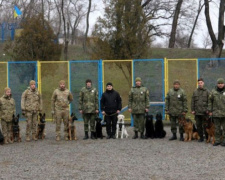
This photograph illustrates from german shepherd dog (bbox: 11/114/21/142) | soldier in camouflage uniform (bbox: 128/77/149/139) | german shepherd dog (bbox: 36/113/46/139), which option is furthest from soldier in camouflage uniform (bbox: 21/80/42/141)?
soldier in camouflage uniform (bbox: 128/77/149/139)

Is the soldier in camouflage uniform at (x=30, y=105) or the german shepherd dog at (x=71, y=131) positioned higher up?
the soldier in camouflage uniform at (x=30, y=105)

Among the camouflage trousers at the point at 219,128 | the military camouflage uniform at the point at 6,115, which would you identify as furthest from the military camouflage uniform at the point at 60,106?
the camouflage trousers at the point at 219,128

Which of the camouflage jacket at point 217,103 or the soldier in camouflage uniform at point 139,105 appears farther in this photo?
the soldier in camouflage uniform at point 139,105

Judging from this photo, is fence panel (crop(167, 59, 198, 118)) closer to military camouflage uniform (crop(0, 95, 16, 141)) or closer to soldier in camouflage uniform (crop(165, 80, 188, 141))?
soldier in camouflage uniform (crop(165, 80, 188, 141))

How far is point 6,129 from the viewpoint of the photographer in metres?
11.3

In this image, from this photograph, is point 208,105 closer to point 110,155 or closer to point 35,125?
point 110,155

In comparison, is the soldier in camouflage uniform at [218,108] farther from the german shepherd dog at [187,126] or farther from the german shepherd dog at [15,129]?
the german shepherd dog at [15,129]

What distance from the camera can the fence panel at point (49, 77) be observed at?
54.1 feet

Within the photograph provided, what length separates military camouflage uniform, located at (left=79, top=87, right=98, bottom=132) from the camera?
1177cm

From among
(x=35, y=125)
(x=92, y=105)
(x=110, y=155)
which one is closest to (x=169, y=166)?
(x=110, y=155)

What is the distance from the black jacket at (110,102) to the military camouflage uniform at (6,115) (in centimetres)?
261

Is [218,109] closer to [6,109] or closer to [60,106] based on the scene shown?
[60,106]

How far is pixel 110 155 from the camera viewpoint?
29.8ft

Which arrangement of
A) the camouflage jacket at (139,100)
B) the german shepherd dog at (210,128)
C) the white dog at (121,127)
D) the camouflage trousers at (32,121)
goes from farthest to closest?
the white dog at (121,127), the camouflage jacket at (139,100), the camouflage trousers at (32,121), the german shepherd dog at (210,128)
